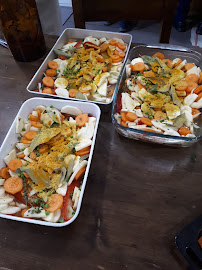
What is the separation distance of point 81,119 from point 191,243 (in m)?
0.52

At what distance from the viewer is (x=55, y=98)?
936 mm

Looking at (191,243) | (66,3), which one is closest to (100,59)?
(191,243)

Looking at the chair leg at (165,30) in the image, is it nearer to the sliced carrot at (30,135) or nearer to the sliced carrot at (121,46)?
the sliced carrot at (121,46)

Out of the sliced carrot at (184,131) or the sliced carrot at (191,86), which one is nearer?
the sliced carrot at (184,131)

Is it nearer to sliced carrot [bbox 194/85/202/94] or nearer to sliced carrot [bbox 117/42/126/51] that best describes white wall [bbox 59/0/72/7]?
sliced carrot [bbox 117/42/126/51]

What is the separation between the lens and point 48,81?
1.02 metres

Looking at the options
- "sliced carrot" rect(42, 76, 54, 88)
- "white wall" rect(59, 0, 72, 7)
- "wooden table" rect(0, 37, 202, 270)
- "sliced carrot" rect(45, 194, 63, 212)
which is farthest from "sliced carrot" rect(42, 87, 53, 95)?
"white wall" rect(59, 0, 72, 7)

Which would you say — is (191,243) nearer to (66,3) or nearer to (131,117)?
(131,117)

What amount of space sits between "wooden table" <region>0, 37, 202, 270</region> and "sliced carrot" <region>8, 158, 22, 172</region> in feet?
0.52

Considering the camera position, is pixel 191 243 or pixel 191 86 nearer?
pixel 191 243

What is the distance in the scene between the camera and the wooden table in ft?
2.03

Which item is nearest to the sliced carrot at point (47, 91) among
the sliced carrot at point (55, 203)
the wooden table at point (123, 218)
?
the wooden table at point (123, 218)

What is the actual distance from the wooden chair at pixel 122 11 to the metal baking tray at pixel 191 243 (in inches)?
46.0

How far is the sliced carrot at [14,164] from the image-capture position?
71 cm
